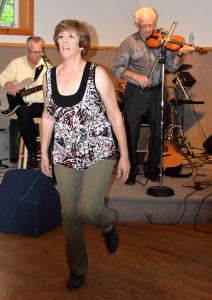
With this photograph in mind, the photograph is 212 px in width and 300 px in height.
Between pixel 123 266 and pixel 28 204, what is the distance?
0.99 meters

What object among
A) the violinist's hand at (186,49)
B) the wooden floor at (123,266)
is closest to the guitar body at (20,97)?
the violinist's hand at (186,49)

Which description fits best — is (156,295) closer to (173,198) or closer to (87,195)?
(87,195)

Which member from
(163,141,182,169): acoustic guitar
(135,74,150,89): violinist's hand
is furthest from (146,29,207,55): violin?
(163,141,182,169): acoustic guitar

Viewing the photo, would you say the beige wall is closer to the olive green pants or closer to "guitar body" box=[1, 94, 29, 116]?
"guitar body" box=[1, 94, 29, 116]

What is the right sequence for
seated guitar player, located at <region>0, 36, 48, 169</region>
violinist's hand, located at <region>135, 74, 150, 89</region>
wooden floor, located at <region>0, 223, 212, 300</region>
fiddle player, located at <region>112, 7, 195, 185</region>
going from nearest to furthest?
wooden floor, located at <region>0, 223, 212, 300</region> → violinist's hand, located at <region>135, 74, 150, 89</region> → fiddle player, located at <region>112, 7, 195, 185</region> → seated guitar player, located at <region>0, 36, 48, 169</region>

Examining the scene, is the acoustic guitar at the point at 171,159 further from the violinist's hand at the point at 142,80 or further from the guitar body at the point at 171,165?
the violinist's hand at the point at 142,80

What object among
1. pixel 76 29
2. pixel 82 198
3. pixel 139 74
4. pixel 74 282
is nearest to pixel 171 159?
pixel 139 74

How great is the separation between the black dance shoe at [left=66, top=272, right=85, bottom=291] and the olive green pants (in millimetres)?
177

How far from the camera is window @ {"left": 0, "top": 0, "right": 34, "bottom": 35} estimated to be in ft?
20.7

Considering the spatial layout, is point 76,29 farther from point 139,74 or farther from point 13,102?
point 13,102

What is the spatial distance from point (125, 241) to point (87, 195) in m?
1.29

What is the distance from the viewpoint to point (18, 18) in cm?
634

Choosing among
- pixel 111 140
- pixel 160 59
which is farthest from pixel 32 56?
pixel 111 140

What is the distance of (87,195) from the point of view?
247 centimetres
